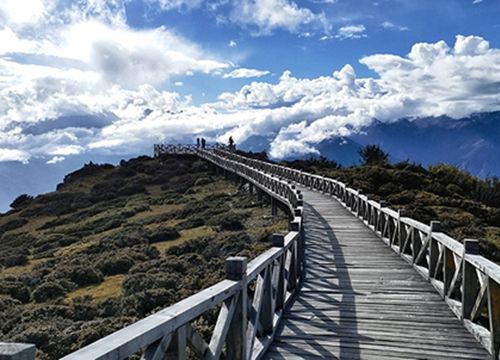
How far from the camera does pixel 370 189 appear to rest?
2353cm

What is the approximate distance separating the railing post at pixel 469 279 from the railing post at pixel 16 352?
501cm

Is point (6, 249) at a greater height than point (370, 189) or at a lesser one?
lesser

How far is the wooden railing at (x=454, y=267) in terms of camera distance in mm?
4988

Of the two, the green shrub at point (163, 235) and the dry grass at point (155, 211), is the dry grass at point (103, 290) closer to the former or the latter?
the green shrub at point (163, 235)

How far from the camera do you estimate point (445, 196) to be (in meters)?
23.8

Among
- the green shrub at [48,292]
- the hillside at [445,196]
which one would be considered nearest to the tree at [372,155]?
the hillside at [445,196]

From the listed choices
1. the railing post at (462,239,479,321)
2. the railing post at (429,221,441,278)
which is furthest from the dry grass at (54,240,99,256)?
the railing post at (462,239,479,321)

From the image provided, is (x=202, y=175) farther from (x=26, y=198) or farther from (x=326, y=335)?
(x=326, y=335)

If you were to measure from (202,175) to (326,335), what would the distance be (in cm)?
3975

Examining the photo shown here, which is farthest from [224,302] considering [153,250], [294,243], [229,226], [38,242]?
[38,242]

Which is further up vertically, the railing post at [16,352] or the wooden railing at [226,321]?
the railing post at [16,352]

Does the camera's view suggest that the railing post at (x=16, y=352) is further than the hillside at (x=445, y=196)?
No

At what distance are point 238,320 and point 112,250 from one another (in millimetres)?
14958

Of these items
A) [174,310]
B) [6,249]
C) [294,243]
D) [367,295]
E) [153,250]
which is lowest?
[6,249]
